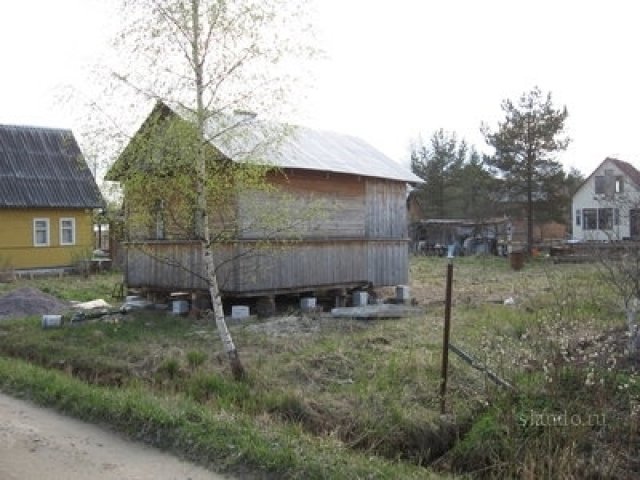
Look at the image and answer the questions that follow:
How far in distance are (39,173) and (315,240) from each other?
20154 mm

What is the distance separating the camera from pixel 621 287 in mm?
9562

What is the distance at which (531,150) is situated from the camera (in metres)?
42.7

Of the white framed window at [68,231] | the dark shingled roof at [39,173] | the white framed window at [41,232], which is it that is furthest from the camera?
the white framed window at [68,231]

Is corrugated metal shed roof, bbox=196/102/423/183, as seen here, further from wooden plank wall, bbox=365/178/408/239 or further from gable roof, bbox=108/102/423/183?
wooden plank wall, bbox=365/178/408/239

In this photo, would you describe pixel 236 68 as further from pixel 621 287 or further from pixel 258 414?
pixel 621 287

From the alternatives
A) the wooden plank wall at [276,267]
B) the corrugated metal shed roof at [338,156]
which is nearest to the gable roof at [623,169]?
the corrugated metal shed roof at [338,156]

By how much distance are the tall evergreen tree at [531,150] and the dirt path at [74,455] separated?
126 feet

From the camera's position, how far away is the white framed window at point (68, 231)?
32.4 m

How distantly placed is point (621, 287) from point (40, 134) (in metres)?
31.2

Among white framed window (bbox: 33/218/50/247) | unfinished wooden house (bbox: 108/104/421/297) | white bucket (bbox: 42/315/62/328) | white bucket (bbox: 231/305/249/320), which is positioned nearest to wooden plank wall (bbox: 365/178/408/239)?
unfinished wooden house (bbox: 108/104/421/297)

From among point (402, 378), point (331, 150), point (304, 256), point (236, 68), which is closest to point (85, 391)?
point (402, 378)

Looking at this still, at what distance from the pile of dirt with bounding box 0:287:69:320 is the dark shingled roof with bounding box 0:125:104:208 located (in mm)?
12507

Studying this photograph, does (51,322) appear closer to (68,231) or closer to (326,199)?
(326,199)

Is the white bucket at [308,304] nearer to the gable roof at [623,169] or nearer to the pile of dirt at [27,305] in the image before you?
the pile of dirt at [27,305]
